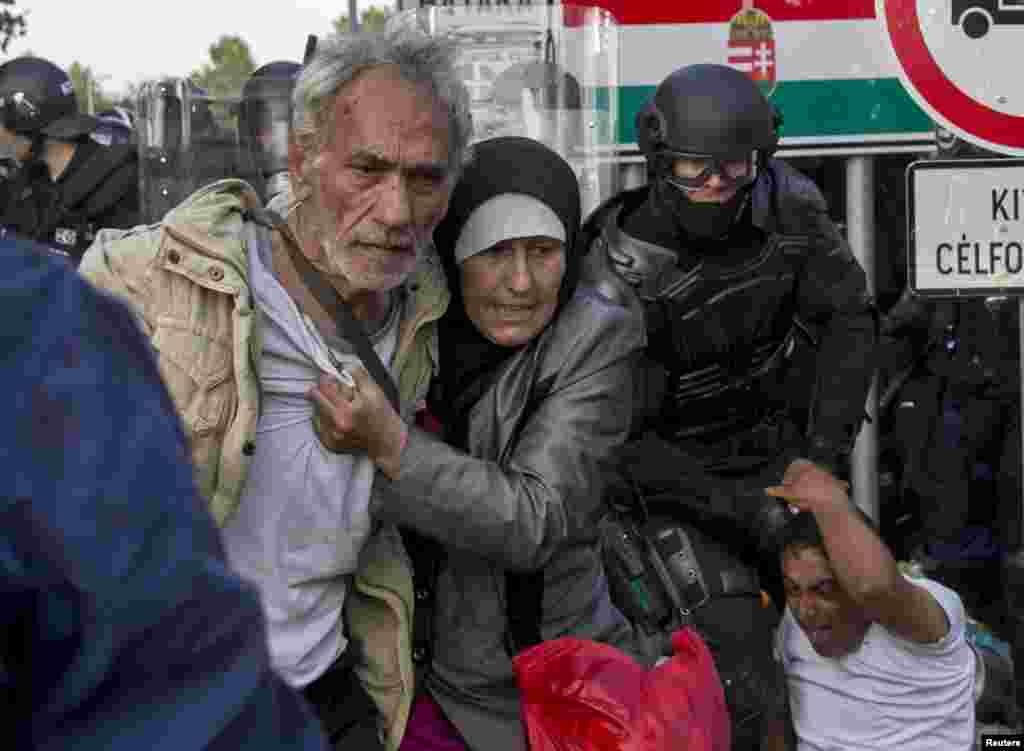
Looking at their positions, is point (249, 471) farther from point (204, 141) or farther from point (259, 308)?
point (204, 141)

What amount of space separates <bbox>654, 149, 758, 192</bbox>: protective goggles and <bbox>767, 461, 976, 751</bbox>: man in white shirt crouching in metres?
0.71

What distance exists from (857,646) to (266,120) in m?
2.48

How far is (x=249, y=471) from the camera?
2.90m

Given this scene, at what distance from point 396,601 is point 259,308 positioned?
552 millimetres

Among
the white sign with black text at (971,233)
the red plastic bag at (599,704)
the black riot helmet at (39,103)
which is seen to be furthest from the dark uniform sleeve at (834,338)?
the black riot helmet at (39,103)

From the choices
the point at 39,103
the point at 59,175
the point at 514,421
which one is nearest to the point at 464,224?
the point at 514,421

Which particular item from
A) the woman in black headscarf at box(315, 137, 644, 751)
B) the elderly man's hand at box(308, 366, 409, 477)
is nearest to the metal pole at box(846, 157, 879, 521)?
the woman in black headscarf at box(315, 137, 644, 751)

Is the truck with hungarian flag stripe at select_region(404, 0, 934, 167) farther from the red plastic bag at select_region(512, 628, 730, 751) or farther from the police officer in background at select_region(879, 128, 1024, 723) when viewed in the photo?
the red plastic bag at select_region(512, 628, 730, 751)

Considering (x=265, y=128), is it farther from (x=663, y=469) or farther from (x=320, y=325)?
(x=320, y=325)

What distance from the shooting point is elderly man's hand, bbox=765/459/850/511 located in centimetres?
433

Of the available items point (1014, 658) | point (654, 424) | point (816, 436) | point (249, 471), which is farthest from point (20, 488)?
point (1014, 658)

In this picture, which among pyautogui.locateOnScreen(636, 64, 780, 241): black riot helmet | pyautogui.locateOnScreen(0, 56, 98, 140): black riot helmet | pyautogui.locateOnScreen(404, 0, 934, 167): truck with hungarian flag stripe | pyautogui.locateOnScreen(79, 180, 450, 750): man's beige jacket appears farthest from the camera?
pyautogui.locateOnScreen(0, 56, 98, 140): black riot helmet

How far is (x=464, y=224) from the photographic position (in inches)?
132

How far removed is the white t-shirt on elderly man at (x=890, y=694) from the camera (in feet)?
14.4
